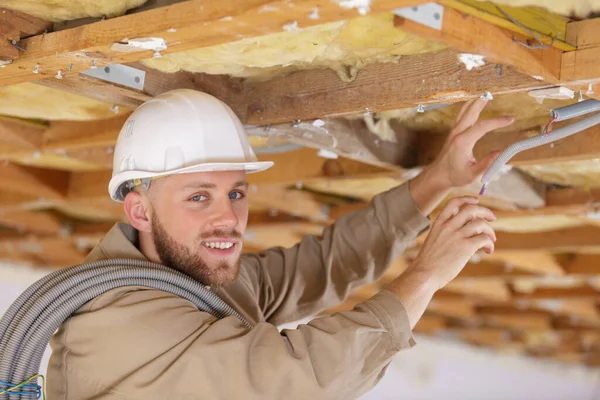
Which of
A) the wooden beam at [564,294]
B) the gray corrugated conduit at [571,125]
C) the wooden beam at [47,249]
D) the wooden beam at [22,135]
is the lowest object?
the wooden beam at [564,294]

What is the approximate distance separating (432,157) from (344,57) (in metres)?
0.74

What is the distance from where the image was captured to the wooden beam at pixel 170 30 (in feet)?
4.41

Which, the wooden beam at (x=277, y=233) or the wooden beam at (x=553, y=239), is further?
the wooden beam at (x=277, y=233)

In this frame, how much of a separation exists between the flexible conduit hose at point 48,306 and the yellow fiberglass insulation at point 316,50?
0.51 meters

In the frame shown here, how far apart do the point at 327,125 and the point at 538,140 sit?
67cm

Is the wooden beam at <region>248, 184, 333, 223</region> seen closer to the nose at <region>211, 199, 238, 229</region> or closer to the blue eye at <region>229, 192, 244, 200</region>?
the blue eye at <region>229, 192, 244, 200</region>

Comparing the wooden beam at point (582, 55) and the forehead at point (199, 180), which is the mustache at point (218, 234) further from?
the wooden beam at point (582, 55)

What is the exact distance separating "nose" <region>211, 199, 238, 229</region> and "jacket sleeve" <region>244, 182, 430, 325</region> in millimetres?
383

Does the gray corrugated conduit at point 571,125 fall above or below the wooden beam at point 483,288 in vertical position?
above

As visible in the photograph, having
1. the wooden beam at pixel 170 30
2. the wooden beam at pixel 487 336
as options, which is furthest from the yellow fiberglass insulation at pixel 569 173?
the wooden beam at pixel 487 336

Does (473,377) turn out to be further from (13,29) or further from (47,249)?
(13,29)

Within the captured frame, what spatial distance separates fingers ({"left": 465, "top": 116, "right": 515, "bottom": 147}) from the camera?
6.54 ft

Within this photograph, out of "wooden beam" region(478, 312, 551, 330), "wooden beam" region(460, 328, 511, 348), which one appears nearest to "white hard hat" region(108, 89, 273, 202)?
"wooden beam" region(478, 312, 551, 330)

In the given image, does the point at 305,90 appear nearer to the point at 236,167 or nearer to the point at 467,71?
the point at 236,167
